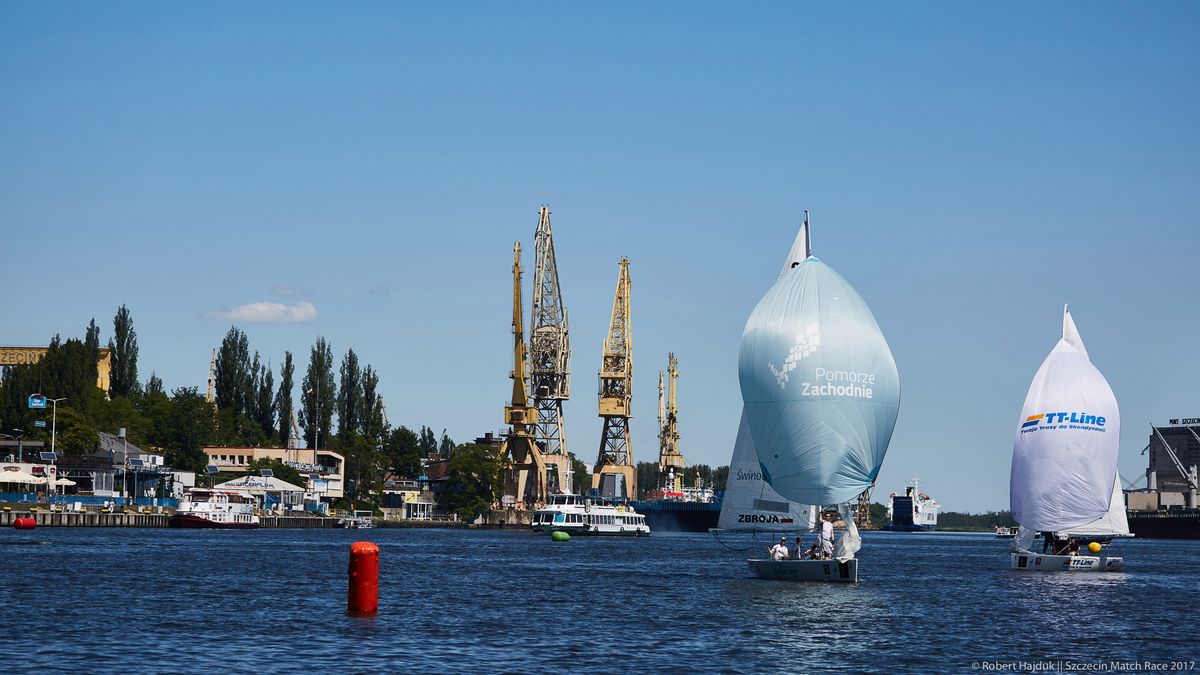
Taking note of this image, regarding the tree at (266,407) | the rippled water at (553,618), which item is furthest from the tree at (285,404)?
the rippled water at (553,618)

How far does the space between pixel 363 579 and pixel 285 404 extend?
438 feet

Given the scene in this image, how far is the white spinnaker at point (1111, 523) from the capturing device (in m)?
67.0

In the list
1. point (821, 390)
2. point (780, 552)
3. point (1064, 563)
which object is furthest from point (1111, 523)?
point (821, 390)

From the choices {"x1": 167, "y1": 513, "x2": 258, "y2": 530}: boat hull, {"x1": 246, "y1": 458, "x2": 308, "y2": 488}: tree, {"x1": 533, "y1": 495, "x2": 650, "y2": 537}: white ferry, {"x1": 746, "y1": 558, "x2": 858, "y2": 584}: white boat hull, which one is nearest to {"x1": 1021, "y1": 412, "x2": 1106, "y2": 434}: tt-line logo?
{"x1": 746, "y1": 558, "x2": 858, "y2": 584}: white boat hull

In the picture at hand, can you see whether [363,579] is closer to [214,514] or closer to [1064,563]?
[1064,563]

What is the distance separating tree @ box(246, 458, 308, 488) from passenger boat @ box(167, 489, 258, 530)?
18.8 meters

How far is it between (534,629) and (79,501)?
102 meters

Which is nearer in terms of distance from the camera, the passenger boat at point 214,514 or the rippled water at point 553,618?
the rippled water at point 553,618

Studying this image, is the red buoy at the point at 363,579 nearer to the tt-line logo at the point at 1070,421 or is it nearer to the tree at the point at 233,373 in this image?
the tt-line logo at the point at 1070,421

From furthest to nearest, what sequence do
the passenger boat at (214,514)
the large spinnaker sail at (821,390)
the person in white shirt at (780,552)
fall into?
1. the passenger boat at (214,514)
2. the person in white shirt at (780,552)
3. the large spinnaker sail at (821,390)

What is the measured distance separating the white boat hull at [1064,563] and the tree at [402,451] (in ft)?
404

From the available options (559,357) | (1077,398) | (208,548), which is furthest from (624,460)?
(1077,398)

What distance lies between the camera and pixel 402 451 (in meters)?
188

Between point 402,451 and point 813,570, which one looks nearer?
point 813,570
